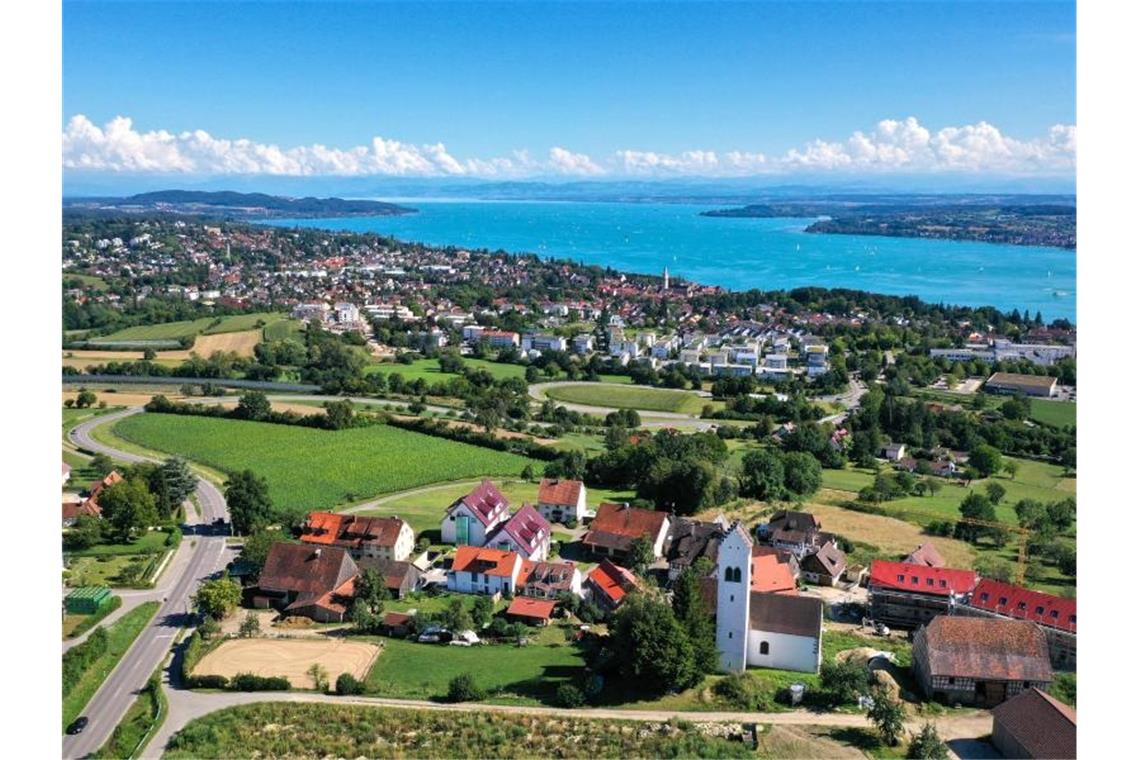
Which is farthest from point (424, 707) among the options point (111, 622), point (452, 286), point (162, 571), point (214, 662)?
point (452, 286)

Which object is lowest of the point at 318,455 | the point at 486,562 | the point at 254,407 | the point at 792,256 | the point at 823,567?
the point at 823,567

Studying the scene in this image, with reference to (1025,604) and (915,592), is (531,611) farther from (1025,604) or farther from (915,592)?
(1025,604)

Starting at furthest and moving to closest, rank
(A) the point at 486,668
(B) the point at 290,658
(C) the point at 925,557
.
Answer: (C) the point at 925,557 → (B) the point at 290,658 → (A) the point at 486,668

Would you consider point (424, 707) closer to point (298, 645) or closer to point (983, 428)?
point (298, 645)

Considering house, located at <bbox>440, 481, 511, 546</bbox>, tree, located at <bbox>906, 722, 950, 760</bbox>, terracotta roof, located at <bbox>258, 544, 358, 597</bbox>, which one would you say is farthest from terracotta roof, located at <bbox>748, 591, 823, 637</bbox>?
terracotta roof, located at <bbox>258, 544, 358, 597</bbox>

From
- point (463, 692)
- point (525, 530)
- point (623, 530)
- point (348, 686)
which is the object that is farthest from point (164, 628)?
point (623, 530)

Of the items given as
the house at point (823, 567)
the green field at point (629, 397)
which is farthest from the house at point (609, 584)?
the green field at point (629, 397)

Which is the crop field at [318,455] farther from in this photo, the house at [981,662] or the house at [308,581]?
the house at [981,662]
